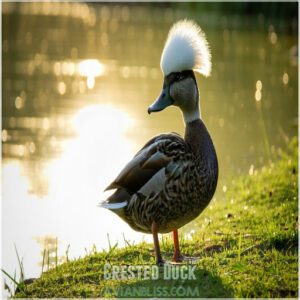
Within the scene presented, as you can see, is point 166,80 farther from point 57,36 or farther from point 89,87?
point 57,36

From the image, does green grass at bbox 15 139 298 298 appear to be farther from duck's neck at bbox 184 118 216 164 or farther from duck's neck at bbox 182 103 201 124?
duck's neck at bbox 182 103 201 124

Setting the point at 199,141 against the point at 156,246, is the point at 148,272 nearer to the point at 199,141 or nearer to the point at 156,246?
the point at 156,246

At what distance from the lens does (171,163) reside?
6.07 m

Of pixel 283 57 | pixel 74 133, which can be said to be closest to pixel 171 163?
pixel 74 133

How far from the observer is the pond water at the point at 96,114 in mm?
9641

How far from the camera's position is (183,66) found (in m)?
6.27

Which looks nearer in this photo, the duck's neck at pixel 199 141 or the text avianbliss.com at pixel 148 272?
the text avianbliss.com at pixel 148 272

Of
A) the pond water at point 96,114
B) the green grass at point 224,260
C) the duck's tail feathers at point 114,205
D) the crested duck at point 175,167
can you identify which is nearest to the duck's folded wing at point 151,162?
the crested duck at point 175,167

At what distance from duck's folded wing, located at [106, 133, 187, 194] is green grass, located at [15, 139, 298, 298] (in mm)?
758

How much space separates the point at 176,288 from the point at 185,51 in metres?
1.98

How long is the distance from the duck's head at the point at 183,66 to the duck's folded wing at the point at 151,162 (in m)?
0.30

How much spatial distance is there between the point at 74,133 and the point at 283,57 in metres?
14.2

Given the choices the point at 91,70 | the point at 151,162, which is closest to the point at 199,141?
the point at 151,162

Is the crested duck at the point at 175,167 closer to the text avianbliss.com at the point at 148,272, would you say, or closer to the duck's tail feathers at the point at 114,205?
the duck's tail feathers at the point at 114,205
